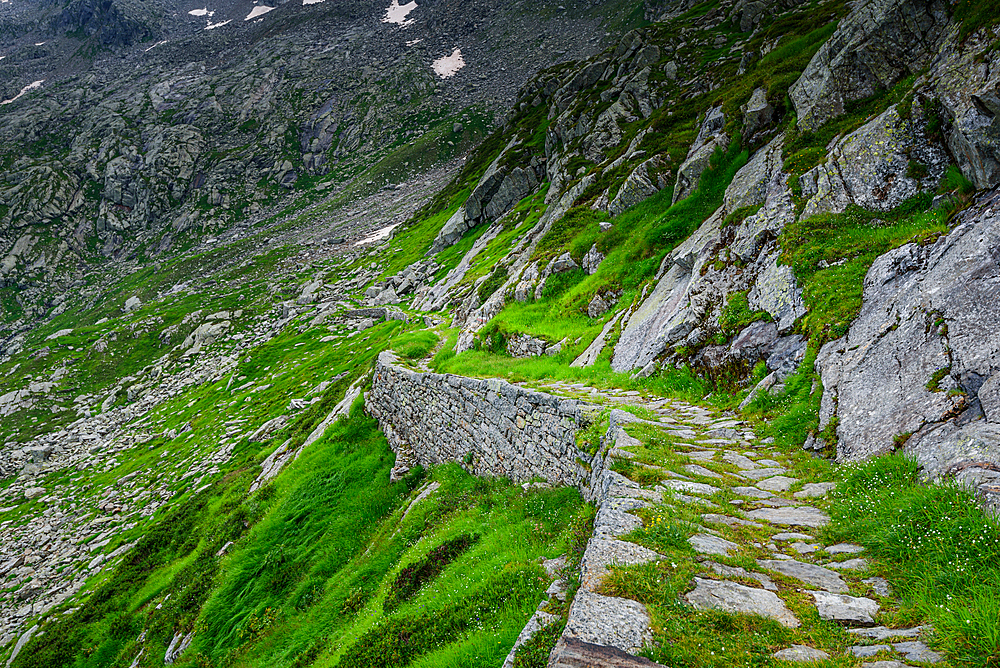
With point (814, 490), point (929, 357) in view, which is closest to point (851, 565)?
point (814, 490)

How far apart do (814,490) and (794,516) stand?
91 centimetres

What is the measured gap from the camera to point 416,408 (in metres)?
18.4

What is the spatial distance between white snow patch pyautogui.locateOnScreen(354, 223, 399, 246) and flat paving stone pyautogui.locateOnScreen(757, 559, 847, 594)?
102 m

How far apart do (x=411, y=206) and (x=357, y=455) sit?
10601 centimetres

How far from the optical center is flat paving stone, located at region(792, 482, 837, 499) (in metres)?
6.36

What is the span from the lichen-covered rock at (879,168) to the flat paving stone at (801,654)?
13.3 meters

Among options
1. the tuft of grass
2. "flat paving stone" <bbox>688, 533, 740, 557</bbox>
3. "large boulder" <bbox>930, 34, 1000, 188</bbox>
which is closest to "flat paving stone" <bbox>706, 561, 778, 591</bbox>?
"flat paving stone" <bbox>688, 533, 740, 557</bbox>

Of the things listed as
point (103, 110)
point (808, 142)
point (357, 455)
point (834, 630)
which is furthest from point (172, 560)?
point (103, 110)

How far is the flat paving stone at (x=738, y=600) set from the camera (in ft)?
13.6

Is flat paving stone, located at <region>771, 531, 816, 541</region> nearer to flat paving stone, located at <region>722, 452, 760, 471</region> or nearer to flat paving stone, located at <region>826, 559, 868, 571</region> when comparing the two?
flat paving stone, located at <region>826, 559, 868, 571</region>

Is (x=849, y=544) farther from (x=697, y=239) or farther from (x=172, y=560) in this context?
(x=172, y=560)

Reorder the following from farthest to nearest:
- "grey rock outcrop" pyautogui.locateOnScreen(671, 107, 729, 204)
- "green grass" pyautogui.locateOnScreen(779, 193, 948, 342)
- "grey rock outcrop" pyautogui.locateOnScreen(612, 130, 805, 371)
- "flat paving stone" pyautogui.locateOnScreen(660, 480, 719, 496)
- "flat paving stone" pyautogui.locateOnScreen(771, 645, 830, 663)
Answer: "grey rock outcrop" pyautogui.locateOnScreen(671, 107, 729, 204)
"grey rock outcrop" pyautogui.locateOnScreen(612, 130, 805, 371)
"green grass" pyautogui.locateOnScreen(779, 193, 948, 342)
"flat paving stone" pyautogui.locateOnScreen(660, 480, 719, 496)
"flat paving stone" pyautogui.locateOnScreen(771, 645, 830, 663)

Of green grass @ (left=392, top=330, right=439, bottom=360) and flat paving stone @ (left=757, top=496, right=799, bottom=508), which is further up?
flat paving stone @ (left=757, top=496, right=799, bottom=508)

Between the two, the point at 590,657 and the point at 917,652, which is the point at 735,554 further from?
the point at 590,657
